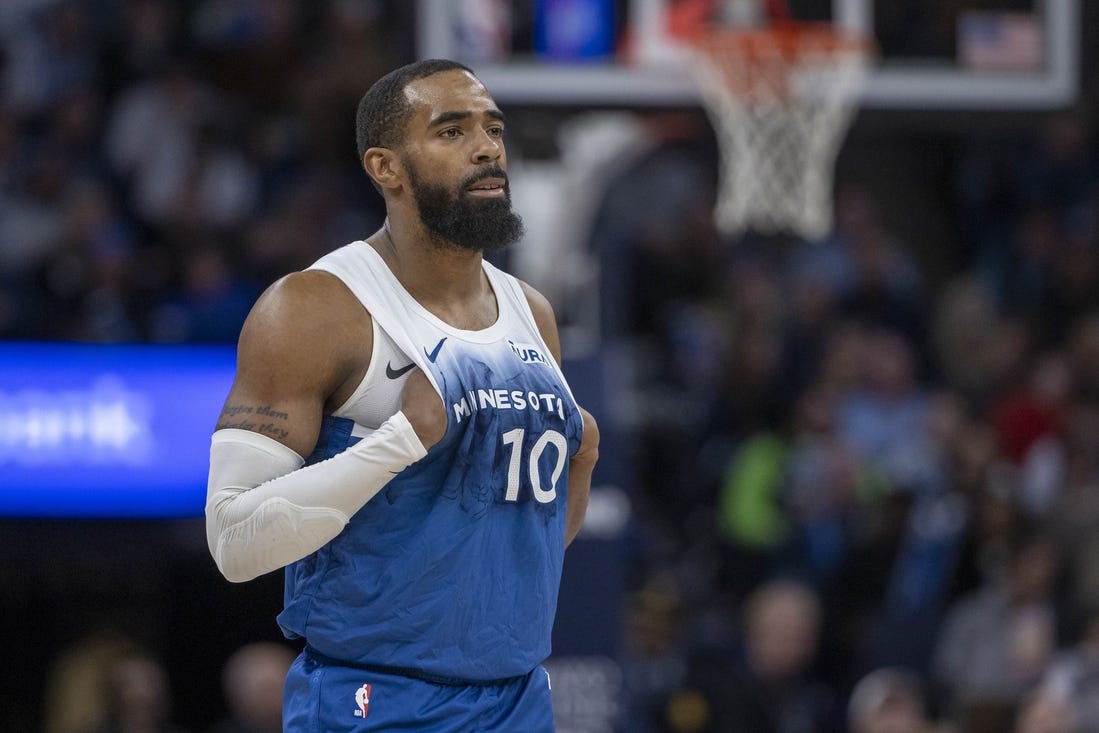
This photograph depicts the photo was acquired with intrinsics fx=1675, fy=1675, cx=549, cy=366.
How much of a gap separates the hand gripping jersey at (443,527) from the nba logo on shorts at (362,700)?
0.07m

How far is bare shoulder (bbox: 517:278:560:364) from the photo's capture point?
4.36 meters

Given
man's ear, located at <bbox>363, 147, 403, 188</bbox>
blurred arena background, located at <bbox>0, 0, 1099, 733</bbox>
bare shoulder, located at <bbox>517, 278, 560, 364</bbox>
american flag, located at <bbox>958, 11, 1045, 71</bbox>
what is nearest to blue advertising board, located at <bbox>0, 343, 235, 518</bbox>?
blurred arena background, located at <bbox>0, 0, 1099, 733</bbox>

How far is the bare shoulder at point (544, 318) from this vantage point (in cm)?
436

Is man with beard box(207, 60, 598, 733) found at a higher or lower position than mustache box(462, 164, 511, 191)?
lower

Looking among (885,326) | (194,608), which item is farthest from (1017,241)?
(194,608)

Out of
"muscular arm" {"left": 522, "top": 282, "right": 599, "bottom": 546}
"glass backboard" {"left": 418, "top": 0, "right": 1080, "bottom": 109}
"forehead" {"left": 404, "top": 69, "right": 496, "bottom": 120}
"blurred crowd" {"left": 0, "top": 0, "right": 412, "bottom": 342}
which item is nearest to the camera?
"forehead" {"left": 404, "top": 69, "right": 496, "bottom": 120}

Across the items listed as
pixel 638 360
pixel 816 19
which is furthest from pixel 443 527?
pixel 638 360

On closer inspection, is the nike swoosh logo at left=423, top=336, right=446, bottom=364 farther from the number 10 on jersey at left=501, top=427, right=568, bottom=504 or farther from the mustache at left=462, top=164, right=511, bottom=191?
the mustache at left=462, top=164, right=511, bottom=191

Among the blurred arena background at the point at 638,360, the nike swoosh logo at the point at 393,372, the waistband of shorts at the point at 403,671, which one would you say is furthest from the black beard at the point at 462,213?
the blurred arena background at the point at 638,360

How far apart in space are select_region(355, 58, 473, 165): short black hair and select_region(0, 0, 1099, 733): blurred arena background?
4403 mm

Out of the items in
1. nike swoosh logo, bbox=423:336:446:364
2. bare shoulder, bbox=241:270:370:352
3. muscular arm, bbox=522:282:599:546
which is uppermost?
bare shoulder, bbox=241:270:370:352

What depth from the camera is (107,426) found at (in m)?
9.27

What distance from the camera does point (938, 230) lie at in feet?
50.1

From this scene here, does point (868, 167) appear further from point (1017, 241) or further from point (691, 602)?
point (691, 602)
